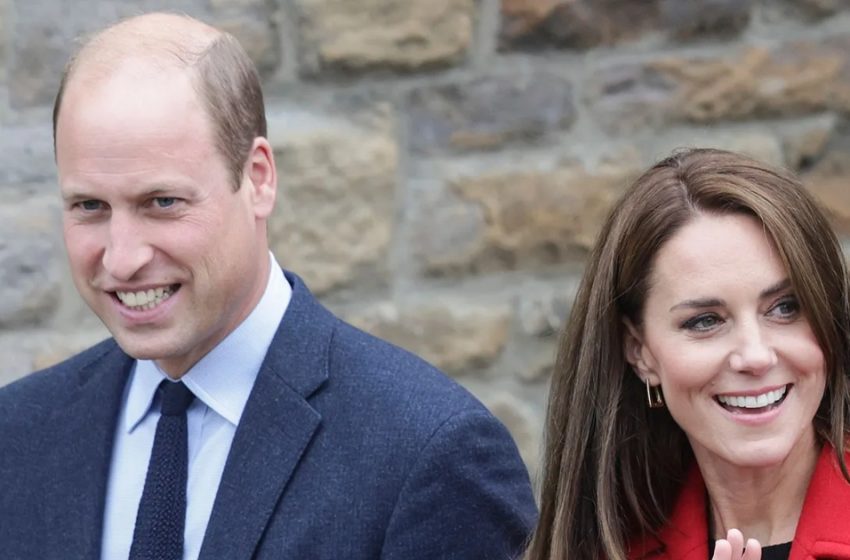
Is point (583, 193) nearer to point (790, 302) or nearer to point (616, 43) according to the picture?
point (616, 43)

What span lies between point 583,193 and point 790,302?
1525mm

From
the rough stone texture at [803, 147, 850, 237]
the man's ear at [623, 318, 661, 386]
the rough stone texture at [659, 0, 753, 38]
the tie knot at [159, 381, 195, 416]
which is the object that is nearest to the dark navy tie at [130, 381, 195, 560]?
the tie knot at [159, 381, 195, 416]

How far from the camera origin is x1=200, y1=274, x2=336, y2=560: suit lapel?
2658mm

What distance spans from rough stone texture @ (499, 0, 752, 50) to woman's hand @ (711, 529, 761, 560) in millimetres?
1910

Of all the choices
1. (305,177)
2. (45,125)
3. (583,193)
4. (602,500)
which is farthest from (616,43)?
(602,500)

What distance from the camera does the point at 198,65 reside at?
2742mm

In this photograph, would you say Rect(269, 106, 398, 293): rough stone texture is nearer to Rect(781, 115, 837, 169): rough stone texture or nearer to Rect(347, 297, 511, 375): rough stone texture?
Rect(347, 297, 511, 375): rough stone texture

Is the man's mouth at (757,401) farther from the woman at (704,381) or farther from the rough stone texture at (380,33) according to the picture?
the rough stone texture at (380,33)

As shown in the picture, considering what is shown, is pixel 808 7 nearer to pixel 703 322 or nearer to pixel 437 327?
pixel 437 327

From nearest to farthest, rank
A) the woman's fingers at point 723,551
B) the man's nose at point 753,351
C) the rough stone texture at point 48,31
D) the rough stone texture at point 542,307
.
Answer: the woman's fingers at point 723,551, the man's nose at point 753,351, the rough stone texture at point 48,31, the rough stone texture at point 542,307

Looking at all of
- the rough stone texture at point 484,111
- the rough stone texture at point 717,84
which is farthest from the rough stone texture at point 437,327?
the rough stone texture at point 717,84

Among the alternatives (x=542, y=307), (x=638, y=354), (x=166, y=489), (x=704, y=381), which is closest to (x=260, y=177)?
(x=166, y=489)

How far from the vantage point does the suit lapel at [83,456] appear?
9.16 ft

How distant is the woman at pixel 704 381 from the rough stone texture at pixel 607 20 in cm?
133
